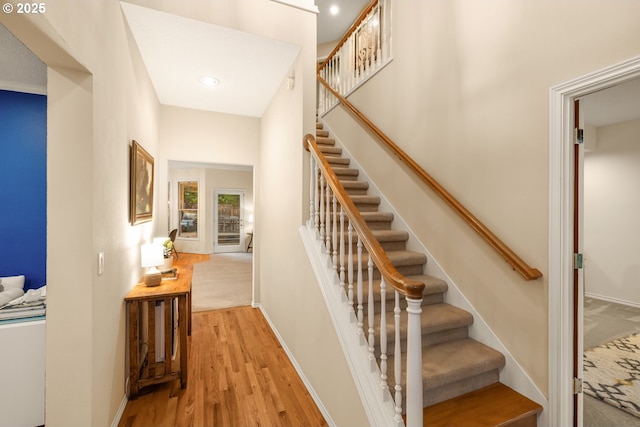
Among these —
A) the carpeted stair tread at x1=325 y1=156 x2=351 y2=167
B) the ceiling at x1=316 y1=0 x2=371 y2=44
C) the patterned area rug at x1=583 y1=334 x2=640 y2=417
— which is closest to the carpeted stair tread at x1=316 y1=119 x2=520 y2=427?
the patterned area rug at x1=583 y1=334 x2=640 y2=417

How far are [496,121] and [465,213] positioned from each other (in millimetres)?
683

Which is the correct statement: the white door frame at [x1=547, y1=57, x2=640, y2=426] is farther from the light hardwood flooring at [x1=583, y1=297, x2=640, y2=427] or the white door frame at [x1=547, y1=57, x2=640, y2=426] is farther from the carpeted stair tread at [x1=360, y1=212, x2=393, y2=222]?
the carpeted stair tread at [x1=360, y1=212, x2=393, y2=222]

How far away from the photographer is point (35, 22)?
42.5 inches

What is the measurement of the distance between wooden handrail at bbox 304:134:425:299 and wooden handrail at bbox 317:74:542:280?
791mm

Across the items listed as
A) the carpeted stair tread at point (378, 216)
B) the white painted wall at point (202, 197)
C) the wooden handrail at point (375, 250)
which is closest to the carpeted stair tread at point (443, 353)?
the carpeted stair tread at point (378, 216)

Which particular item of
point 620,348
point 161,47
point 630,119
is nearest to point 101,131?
point 161,47

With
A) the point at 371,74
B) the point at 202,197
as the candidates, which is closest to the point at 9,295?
the point at 371,74

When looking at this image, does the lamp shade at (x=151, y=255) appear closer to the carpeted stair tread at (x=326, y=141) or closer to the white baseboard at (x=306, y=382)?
the white baseboard at (x=306, y=382)

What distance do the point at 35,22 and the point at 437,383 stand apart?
2589mm

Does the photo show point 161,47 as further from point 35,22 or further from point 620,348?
point 620,348

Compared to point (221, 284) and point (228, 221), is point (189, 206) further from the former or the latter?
point (221, 284)

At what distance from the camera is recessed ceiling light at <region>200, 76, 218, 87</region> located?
117 inches

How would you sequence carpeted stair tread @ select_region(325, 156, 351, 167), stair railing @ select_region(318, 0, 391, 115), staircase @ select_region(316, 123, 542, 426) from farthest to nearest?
carpeted stair tread @ select_region(325, 156, 351, 167) < stair railing @ select_region(318, 0, 391, 115) < staircase @ select_region(316, 123, 542, 426)

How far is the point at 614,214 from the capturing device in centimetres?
426
